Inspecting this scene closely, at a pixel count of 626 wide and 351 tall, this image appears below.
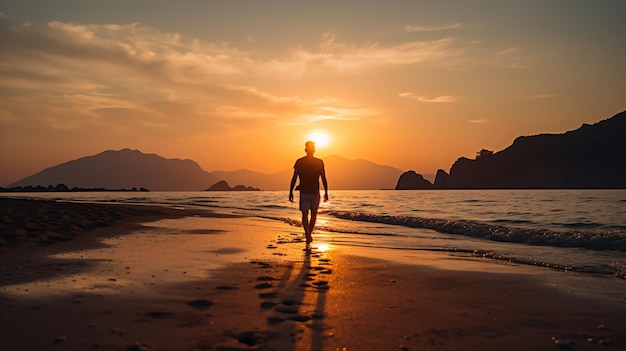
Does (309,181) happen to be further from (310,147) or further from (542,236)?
(542,236)

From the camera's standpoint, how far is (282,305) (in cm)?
530

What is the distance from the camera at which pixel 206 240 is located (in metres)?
12.9

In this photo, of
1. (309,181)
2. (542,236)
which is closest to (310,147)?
(309,181)

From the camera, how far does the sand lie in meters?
4.01

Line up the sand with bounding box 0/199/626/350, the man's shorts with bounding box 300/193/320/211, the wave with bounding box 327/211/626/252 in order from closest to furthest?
1. the sand with bounding box 0/199/626/350
2. the man's shorts with bounding box 300/193/320/211
3. the wave with bounding box 327/211/626/252

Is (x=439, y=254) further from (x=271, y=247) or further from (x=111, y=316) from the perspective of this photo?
(x=111, y=316)

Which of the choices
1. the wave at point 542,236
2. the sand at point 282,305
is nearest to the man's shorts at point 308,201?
the sand at point 282,305

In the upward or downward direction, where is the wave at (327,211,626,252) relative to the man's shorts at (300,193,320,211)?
downward

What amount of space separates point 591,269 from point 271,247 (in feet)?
23.5

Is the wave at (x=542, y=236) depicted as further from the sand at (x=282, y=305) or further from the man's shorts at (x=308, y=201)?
the man's shorts at (x=308, y=201)

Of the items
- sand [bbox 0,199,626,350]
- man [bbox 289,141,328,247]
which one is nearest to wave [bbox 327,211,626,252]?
sand [bbox 0,199,626,350]

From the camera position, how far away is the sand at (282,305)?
13.2ft

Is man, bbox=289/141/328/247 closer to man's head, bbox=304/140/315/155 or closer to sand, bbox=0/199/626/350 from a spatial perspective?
man's head, bbox=304/140/315/155

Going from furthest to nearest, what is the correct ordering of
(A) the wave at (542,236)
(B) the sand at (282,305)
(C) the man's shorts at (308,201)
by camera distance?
(A) the wave at (542,236), (C) the man's shorts at (308,201), (B) the sand at (282,305)
